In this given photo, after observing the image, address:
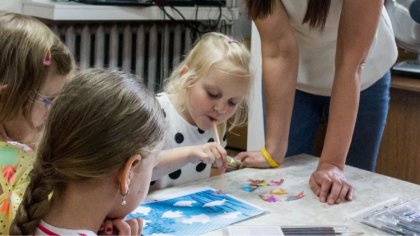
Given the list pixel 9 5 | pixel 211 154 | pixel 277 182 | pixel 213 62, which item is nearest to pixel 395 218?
pixel 277 182

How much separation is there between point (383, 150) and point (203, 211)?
1.47 metres

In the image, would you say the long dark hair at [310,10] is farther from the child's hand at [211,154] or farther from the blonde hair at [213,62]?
the child's hand at [211,154]

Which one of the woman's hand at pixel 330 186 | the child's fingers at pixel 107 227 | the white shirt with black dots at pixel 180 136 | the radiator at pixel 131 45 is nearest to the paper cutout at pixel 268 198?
the woman's hand at pixel 330 186

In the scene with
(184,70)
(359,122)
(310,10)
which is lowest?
(359,122)

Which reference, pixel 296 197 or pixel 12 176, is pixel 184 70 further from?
pixel 12 176

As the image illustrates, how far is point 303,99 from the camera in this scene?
5.11 feet

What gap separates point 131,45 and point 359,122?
5.28 ft

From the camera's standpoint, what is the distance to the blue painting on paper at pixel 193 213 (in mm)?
977

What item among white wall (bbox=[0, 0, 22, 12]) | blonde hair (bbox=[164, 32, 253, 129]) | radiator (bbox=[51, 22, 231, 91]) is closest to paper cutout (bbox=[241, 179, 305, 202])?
blonde hair (bbox=[164, 32, 253, 129])

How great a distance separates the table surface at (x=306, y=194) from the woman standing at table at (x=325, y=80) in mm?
36

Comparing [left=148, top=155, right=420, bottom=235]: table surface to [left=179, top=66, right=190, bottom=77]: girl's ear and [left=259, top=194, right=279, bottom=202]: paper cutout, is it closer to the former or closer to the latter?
[left=259, top=194, right=279, bottom=202]: paper cutout

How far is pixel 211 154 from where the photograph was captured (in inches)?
48.1

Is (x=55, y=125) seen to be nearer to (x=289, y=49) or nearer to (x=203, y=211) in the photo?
(x=203, y=211)

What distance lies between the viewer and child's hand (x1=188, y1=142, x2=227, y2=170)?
47.8 inches
